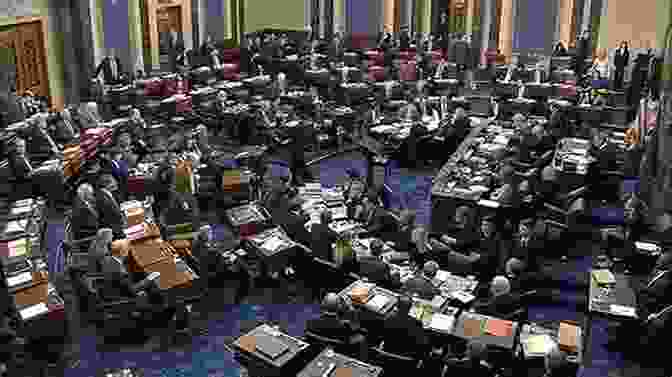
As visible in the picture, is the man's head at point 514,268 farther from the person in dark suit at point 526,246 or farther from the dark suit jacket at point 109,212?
the dark suit jacket at point 109,212

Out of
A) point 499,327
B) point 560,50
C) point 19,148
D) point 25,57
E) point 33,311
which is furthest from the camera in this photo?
point 560,50

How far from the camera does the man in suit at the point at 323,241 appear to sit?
9695mm

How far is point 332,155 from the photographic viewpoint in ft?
53.2

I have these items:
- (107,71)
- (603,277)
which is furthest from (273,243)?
(107,71)

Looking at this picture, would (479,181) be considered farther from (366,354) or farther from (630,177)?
(366,354)

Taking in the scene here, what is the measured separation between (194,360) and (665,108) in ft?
27.0

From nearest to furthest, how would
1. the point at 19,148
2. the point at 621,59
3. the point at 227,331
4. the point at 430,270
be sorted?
the point at 430,270, the point at 227,331, the point at 19,148, the point at 621,59

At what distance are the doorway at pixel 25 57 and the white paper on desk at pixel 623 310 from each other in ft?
42.7

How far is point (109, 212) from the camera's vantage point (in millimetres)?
10453

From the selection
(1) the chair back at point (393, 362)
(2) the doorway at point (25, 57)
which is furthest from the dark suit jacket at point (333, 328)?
(2) the doorway at point (25, 57)

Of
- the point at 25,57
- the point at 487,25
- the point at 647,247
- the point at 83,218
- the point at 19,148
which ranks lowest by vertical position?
the point at 647,247

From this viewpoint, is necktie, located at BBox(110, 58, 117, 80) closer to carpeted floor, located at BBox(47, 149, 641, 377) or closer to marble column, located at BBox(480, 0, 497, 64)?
carpeted floor, located at BBox(47, 149, 641, 377)

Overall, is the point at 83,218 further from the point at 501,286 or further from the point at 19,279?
the point at 501,286

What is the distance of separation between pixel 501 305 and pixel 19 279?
6.05 m
